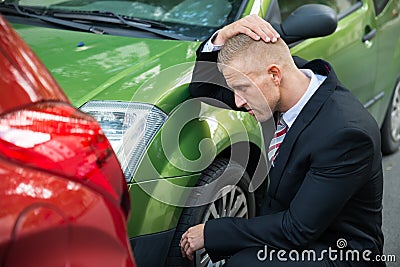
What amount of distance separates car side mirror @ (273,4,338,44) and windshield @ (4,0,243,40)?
1.20 ft

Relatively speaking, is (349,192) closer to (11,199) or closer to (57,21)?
(11,199)

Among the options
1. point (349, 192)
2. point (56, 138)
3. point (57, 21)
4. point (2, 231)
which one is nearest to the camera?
point (2, 231)

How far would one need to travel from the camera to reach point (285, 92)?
2814mm

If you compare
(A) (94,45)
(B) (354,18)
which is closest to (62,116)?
(A) (94,45)

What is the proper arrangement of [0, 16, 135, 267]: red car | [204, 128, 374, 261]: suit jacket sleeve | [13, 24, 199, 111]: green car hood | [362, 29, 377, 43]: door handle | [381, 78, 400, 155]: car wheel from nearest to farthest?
[0, 16, 135, 267]: red car → [204, 128, 374, 261]: suit jacket sleeve → [13, 24, 199, 111]: green car hood → [362, 29, 377, 43]: door handle → [381, 78, 400, 155]: car wheel

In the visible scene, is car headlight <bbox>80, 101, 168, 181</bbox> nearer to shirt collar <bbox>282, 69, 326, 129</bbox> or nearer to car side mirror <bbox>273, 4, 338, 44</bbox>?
shirt collar <bbox>282, 69, 326, 129</bbox>

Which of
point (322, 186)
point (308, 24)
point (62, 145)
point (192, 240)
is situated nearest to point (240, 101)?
point (322, 186)

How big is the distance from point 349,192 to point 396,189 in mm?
2521

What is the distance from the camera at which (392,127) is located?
18.5 ft

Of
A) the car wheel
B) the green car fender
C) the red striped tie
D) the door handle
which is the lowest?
the car wheel

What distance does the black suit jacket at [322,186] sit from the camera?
268cm

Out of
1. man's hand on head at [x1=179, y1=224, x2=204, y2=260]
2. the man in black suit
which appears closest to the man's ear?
the man in black suit

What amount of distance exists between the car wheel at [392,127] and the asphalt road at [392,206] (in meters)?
0.08

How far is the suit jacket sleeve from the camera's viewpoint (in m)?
2.67
